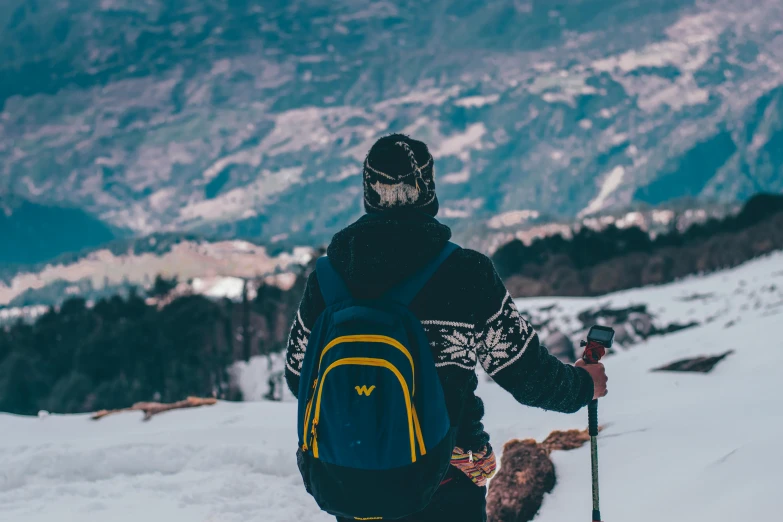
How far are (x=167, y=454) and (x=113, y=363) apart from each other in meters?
70.3

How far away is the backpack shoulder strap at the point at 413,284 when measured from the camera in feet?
13.8

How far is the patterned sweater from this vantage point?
4.24m

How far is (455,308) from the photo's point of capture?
167 inches

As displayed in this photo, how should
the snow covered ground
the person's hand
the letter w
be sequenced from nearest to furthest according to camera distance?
1. the letter w
2. the person's hand
3. the snow covered ground

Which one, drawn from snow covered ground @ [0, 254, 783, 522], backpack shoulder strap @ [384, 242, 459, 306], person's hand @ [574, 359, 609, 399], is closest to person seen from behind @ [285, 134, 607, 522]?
backpack shoulder strap @ [384, 242, 459, 306]

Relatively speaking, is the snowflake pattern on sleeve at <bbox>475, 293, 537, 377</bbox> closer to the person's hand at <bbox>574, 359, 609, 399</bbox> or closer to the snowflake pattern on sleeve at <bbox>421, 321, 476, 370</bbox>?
the snowflake pattern on sleeve at <bbox>421, 321, 476, 370</bbox>

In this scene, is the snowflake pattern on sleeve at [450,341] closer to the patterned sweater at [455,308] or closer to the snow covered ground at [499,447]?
the patterned sweater at [455,308]

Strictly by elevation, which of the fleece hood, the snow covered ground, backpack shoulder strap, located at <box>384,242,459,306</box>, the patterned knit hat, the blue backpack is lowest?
the snow covered ground

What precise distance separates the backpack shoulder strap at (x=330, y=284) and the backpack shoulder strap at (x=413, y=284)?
0.22 m

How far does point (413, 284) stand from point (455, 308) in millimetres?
235

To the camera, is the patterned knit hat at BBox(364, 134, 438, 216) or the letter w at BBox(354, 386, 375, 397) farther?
the patterned knit hat at BBox(364, 134, 438, 216)

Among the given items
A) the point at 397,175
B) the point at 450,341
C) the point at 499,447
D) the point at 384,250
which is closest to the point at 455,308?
the point at 450,341

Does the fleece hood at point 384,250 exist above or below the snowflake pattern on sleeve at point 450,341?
above

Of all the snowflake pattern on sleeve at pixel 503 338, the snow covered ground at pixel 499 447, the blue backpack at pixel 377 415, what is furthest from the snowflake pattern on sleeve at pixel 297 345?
the snow covered ground at pixel 499 447
